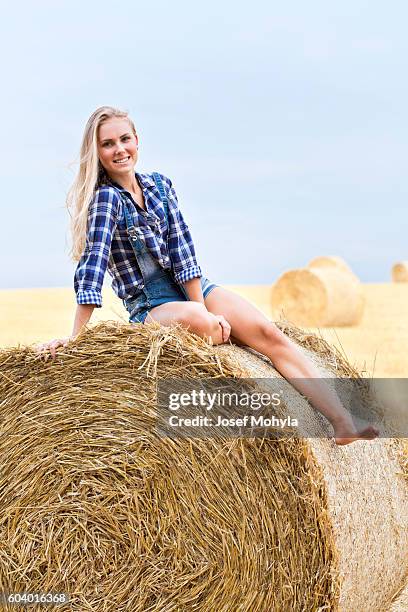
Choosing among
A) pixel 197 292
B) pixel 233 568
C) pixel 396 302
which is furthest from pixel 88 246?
pixel 396 302

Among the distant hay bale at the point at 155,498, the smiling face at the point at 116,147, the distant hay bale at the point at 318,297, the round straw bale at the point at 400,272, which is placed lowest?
the round straw bale at the point at 400,272

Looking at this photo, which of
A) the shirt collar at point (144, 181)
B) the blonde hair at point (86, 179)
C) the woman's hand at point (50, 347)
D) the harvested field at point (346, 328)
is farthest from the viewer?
the harvested field at point (346, 328)

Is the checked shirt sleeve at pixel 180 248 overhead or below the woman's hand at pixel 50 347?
overhead

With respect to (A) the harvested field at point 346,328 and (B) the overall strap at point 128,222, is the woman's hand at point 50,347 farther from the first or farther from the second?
(A) the harvested field at point 346,328

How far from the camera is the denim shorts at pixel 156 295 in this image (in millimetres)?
3627

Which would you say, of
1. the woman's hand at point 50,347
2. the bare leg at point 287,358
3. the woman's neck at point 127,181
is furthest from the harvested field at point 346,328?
the woman's hand at point 50,347

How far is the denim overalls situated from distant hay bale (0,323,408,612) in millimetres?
493

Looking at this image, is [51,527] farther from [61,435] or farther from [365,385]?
[365,385]

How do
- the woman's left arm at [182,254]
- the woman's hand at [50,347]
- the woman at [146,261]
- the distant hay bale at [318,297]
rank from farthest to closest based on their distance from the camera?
the distant hay bale at [318,297] → the woman's left arm at [182,254] → the woman at [146,261] → the woman's hand at [50,347]

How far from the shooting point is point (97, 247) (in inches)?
135

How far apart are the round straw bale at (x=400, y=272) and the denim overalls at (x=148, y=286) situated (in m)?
19.8

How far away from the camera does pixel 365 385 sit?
163 inches

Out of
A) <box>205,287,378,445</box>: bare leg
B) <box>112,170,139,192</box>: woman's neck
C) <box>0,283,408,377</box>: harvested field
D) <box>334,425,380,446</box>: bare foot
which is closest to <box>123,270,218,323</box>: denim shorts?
<box>205,287,378,445</box>: bare leg

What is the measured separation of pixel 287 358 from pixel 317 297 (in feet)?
33.6
